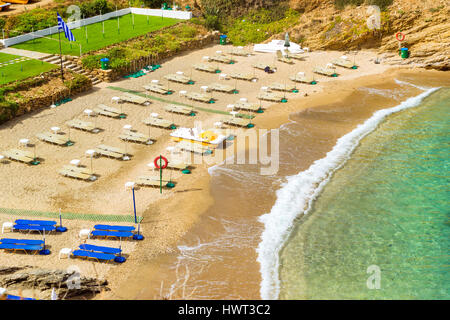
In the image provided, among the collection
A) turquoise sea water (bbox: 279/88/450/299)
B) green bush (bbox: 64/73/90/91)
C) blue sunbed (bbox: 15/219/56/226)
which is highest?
green bush (bbox: 64/73/90/91)

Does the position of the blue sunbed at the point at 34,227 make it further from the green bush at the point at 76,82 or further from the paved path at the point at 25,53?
the paved path at the point at 25,53

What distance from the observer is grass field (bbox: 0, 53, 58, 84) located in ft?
140

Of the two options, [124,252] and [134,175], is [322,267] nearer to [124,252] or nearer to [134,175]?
[124,252]

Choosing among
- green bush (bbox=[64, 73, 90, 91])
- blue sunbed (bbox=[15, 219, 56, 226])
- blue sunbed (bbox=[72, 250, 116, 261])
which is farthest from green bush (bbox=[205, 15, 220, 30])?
blue sunbed (bbox=[72, 250, 116, 261])

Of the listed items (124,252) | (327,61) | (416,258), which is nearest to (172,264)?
(124,252)

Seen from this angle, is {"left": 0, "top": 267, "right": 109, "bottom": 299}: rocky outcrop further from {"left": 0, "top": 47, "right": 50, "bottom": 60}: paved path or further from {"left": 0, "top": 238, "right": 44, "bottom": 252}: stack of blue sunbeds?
{"left": 0, "top": 47, "right": 50, "bottom": 60}: paved path

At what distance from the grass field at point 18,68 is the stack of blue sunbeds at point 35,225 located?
18435mm

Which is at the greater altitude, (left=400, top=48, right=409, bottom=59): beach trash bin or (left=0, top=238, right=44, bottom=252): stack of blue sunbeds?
(left=400, top=48, right=409, bottom=59): beach trash bin

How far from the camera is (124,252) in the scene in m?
25.6

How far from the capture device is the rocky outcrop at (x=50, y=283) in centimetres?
2233

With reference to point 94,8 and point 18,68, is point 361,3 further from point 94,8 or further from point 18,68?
point 18,68

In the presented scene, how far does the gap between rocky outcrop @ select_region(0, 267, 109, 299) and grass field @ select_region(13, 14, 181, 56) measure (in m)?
29.6

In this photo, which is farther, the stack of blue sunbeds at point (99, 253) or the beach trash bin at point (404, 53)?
the beach trash bin at point (404, 53)

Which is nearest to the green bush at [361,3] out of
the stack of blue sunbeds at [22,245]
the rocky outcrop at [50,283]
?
the stack of blue sunbeds at [22,245]
